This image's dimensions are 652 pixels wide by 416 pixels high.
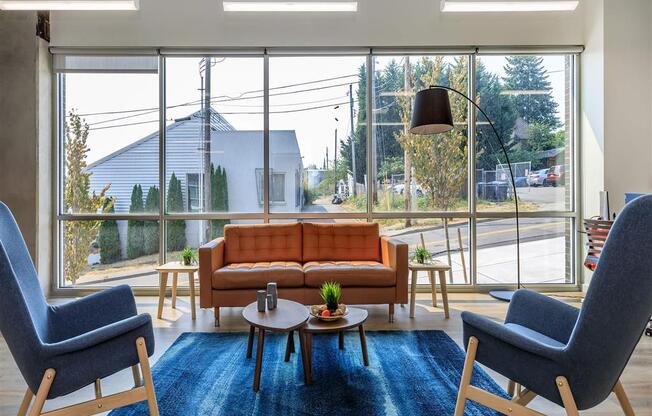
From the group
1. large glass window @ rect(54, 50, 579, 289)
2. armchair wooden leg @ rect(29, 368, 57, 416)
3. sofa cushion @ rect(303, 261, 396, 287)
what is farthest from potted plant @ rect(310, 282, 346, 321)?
large glass window @ rect(54, 50, 579, 289)

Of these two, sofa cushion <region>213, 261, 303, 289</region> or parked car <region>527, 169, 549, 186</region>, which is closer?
sofa cushion <region>213, 261, 303, 289</region>

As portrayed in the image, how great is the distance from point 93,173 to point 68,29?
1727 mm

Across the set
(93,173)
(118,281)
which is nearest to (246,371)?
(118,281)

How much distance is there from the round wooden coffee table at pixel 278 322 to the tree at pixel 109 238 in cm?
275

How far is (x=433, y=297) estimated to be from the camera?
153 inches

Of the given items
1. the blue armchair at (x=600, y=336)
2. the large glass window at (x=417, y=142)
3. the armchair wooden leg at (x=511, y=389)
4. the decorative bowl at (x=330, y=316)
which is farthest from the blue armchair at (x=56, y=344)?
the large glass window at (x=417, y=142)

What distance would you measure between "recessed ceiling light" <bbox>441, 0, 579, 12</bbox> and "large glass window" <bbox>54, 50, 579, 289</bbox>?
543mm

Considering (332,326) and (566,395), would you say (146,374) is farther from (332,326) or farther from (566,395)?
(566,395)

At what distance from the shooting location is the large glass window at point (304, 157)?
4379 millimetres

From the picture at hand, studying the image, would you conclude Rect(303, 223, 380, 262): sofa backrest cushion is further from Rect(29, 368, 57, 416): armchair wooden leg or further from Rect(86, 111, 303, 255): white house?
Rect(29, 368, 57, 416): armchair wooden leg

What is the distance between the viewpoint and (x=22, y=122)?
160 inches

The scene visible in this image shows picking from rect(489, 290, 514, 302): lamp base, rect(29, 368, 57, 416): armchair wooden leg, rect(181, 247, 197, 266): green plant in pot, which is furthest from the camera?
rect(489, 290, 514, 302): lamp base

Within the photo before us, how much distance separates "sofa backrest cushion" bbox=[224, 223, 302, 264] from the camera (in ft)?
12.6

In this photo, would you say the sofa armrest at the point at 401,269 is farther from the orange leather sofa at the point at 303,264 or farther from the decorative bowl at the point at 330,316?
the decorative bowl at the point at 330,316
